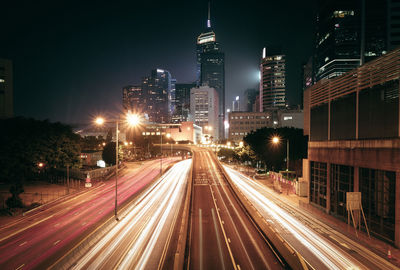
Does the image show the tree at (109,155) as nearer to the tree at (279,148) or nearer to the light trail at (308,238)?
the tree at (279,148)

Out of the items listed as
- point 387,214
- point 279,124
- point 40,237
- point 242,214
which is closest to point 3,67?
point 40,237

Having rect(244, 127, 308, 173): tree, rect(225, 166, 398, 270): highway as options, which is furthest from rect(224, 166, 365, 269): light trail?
rect(244, 127, 308, 173): tree

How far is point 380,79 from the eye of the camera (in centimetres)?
1900

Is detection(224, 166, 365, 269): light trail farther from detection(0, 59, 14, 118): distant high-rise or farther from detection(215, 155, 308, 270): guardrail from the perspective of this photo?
detection(0, 59, 14, 118): distant high-rise

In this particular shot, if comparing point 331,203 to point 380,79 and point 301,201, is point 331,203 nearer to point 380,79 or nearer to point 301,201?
point 301,201

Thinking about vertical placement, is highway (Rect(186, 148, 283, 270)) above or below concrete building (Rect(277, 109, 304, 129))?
below

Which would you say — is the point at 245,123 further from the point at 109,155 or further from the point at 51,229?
the point at 51,229

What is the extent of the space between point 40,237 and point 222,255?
656 inches

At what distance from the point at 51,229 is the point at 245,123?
161 m

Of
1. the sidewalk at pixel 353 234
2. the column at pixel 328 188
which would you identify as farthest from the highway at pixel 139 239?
the column at pixel 328 188

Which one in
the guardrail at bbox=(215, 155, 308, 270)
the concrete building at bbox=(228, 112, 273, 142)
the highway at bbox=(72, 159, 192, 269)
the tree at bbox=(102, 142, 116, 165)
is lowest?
the highway at bbox=(72, 159, 192, 269)

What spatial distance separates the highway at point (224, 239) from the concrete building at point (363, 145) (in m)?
9.91

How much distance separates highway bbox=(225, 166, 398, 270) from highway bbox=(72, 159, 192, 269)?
1058 cm

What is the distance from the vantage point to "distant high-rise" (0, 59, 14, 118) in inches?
2603
